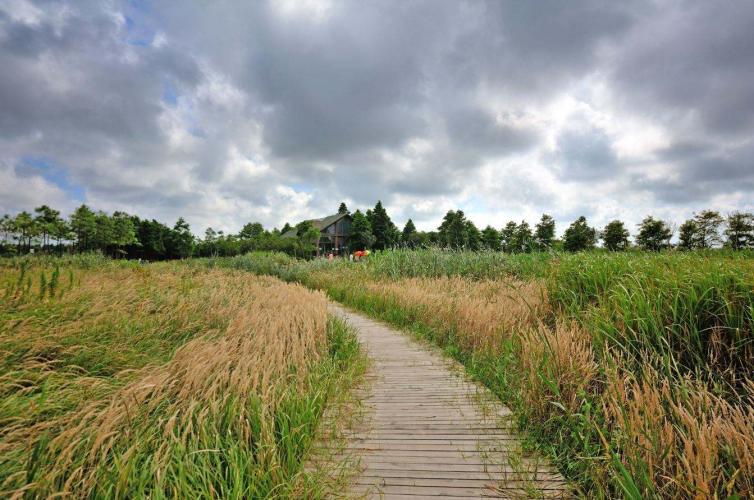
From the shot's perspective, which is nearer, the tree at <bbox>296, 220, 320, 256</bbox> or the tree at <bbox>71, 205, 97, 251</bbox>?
the tree at <bbox>71, 205, 97, 251</bbox>

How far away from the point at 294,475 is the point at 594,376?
3208 mm

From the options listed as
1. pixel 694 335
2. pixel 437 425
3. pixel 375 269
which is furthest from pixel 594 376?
pixel 375 269

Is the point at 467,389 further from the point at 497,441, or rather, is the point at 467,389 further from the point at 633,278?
the point at 633,278

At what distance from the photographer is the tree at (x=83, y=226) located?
41244mm

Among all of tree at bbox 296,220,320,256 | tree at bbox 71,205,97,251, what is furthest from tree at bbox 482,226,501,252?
tree at bbox 71,205,97,251

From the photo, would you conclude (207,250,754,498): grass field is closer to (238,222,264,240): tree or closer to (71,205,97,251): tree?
(71,205,97,251): tree

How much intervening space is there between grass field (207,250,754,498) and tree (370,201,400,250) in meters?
61.1

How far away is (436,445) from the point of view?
10.4ft

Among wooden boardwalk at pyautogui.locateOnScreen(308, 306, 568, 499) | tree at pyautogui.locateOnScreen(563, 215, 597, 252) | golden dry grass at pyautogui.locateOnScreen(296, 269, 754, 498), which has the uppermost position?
tree at pyautogui.locateOnScreen(563, 215, 597, 252)

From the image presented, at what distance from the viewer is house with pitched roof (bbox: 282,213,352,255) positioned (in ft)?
227

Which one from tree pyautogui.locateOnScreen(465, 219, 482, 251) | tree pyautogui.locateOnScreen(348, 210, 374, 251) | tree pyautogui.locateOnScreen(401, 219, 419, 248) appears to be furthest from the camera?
tree pyautogui.locateOnScreen(401, 219, 419, 248)

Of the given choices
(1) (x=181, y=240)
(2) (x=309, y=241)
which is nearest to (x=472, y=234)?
(2) (x=309, y=241)

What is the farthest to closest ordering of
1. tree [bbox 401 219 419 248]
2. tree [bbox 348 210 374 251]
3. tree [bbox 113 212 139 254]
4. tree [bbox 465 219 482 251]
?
tree [bbox 401 219 419 248] → tree [bbox 348 210 374 251] → tree [bbox 465 219 482 251] → tree [bbox 113 212 139 254]

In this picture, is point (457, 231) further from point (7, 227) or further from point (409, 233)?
point (7, 227)
